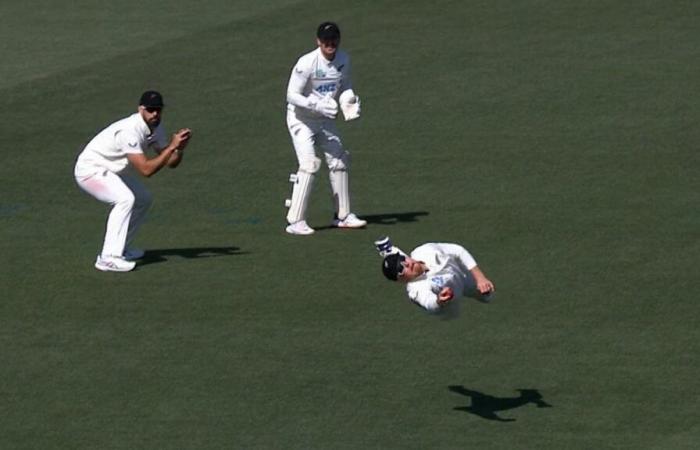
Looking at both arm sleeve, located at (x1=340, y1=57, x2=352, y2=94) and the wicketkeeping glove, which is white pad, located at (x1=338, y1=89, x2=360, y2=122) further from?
arm sleeve, located at (x1=340, y1=57, x2=352, y2=94)

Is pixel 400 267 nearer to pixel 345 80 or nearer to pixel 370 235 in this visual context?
pixel 370 235

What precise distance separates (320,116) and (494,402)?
602 cm

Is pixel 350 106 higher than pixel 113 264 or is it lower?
higher

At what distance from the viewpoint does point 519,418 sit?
15938 mm

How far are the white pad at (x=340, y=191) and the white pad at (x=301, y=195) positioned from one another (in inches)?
11.7

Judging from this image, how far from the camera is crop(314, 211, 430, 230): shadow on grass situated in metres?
21.7

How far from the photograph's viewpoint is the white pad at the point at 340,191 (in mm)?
21375

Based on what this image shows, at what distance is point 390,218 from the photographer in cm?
2184

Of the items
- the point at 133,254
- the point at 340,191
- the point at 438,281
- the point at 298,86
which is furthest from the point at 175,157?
the point at 438,281

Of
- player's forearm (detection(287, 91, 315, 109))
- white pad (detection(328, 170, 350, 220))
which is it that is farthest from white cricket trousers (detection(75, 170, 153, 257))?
white pad (detection(328, 170, 350, 220))

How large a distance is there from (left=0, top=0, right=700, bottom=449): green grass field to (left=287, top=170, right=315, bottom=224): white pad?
1.07ft

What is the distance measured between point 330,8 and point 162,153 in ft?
44.6

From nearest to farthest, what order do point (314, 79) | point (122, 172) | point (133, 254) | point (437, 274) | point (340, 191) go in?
point (437, 274) → point (122, 172) → point (133, 254) → point (314, 79) → point (340, 191)

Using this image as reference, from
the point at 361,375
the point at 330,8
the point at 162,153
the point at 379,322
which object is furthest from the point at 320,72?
the point at 330,8
